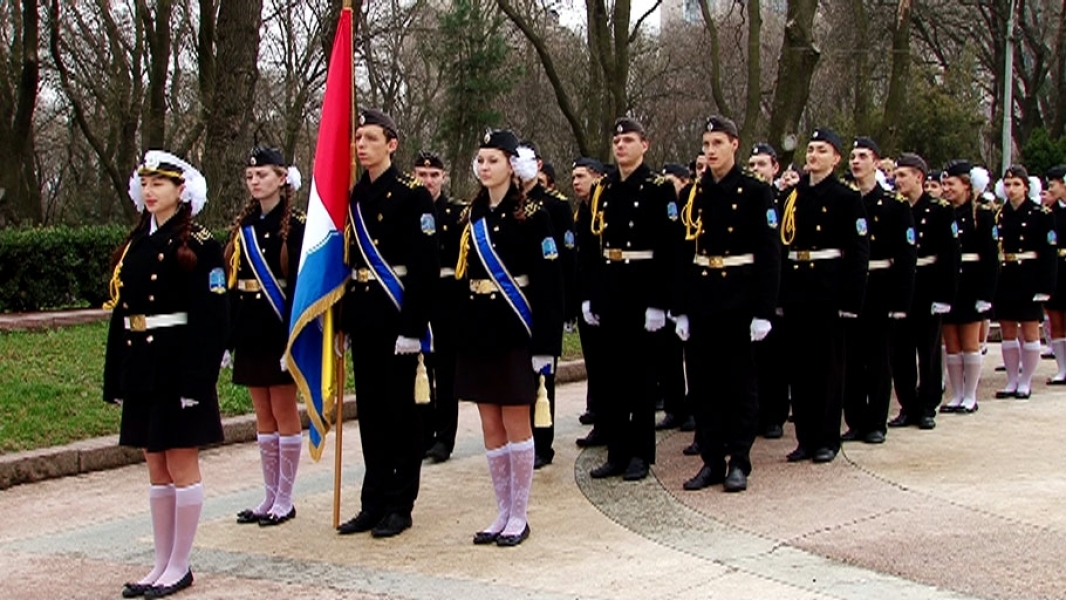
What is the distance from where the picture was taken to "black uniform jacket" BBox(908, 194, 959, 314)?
435 inches

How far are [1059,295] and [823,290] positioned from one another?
584cm

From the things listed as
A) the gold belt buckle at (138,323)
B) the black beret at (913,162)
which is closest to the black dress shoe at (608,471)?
the gold belt buckle at (138,323)

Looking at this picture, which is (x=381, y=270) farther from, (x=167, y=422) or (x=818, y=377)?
(x=818, y=377)

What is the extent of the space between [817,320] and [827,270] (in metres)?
0.38

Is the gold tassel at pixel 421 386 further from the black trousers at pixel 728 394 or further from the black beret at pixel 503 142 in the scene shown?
the black trousers at pixel 728 394

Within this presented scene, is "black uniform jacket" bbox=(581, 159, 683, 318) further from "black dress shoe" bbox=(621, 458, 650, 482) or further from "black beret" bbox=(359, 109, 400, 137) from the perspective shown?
"black beret" bbox=(359, 109, 400, 137)

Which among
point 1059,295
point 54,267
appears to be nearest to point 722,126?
point 1059,295

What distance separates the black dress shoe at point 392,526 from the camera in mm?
7328

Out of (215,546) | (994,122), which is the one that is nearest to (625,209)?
(215,546)

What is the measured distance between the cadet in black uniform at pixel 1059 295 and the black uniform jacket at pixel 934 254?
2.91 metres

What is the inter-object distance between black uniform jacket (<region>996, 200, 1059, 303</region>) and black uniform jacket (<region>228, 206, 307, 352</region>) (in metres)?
8.17

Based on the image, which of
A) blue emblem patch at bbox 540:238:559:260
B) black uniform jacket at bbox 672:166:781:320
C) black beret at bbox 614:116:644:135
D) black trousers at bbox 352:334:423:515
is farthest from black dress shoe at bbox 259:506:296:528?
black beret at bbox 614:116:644:135

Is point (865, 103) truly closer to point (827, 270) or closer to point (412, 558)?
point (827, 270)

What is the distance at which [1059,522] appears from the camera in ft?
24.0
